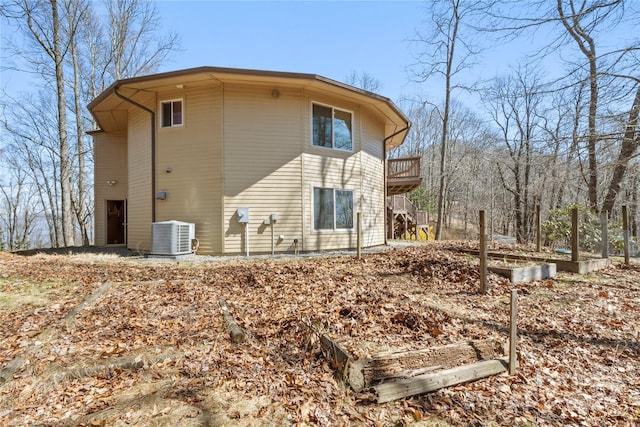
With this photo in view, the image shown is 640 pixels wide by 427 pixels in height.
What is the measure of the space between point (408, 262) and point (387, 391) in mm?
4463

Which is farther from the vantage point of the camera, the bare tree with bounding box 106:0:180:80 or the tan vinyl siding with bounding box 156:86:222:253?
the bare tree with bounding box 106:0:180:80

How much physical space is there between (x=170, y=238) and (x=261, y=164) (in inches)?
127

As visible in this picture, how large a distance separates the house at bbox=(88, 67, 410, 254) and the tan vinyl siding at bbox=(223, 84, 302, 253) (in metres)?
0.03

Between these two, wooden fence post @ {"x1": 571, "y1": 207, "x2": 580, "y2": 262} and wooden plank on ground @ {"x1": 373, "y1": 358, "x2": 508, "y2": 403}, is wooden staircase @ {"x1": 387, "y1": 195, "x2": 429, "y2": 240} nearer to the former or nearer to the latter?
wooden fence post @ {"x1": 571, "y1": 207, "x2": 580, "y2": 262}

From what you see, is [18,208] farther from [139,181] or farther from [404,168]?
[404,168]

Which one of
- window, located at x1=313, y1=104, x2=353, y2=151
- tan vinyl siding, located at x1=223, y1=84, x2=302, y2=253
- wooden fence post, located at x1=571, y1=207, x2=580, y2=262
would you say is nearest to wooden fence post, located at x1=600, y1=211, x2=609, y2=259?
wooden fence post, located at x1=571, y1=207, x2=580, y2=262

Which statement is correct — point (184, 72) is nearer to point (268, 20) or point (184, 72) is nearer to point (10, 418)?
point (268, 20)

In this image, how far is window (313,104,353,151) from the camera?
9.89 meters

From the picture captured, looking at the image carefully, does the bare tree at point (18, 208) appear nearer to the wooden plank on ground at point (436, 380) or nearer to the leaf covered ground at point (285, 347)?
the leaf covered ground at point (285, 347)

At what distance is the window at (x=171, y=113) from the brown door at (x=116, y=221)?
4.98 m

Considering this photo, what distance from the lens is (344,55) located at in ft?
46.4

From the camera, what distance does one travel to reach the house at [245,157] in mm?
8867

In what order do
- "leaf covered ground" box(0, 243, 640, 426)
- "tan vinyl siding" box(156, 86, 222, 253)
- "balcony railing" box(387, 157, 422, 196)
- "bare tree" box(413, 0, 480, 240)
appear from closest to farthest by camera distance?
"leaf covered ground" box(0, 243, 640, 426), "tan vinyl siding" box(156, 86, 222, 253), "balcony railing" box(387, 157, 422, 196), "bare tree" box(413, 0, 480, 240)

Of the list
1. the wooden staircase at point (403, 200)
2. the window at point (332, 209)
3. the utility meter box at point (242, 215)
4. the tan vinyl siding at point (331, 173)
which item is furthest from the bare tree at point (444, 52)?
the utility meter box at point (242, 215)
